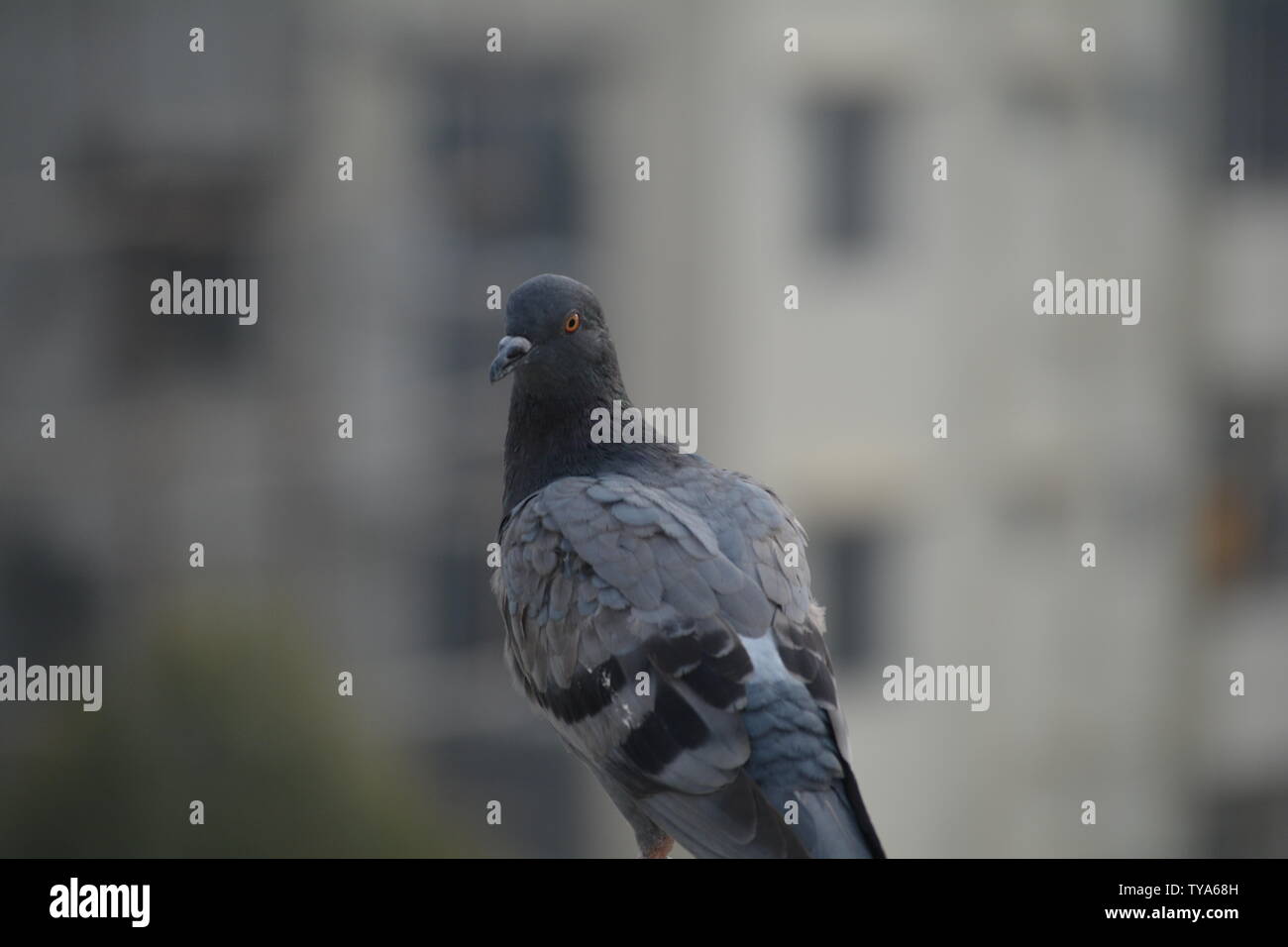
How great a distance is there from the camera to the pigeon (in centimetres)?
361

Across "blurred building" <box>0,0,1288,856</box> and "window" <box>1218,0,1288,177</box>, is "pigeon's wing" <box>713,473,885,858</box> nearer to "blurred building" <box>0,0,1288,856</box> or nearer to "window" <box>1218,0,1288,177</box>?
"blurred building" <box>0,0,1288,856</box>

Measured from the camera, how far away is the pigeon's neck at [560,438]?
4414mm

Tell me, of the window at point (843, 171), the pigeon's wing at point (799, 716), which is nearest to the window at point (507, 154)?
the window at point (843, 171)

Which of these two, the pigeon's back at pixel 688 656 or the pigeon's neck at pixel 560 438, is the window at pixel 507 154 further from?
the pigeon's back at pixel 688 656

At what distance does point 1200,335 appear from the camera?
15797mm

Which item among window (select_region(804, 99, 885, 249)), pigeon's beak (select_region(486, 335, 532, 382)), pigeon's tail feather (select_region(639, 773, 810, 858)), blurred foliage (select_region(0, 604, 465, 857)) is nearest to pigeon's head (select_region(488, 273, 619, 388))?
pigeon's beak (select_region(486, 335, 532, 382))

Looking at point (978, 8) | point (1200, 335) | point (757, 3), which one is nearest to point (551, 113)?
point (757, 3)

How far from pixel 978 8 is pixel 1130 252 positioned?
9.30ft

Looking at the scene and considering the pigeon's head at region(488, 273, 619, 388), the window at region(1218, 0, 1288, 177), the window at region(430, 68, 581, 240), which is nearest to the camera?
the pigeon's head at region(488, 273, 619, 388)

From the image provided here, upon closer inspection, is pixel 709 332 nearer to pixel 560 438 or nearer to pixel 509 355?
pixel 560 438

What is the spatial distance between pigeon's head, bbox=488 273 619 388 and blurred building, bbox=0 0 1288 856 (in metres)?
9.75

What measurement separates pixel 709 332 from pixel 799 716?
11200 millimetres

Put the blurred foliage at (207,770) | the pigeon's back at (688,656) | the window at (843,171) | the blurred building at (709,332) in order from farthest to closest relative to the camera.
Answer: the blurred building at (709,332) → the window at (843,171) → the blurred foliage at (207,770) → the pigeon's back at (688,656)

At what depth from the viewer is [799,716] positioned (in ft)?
12.0
